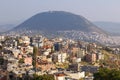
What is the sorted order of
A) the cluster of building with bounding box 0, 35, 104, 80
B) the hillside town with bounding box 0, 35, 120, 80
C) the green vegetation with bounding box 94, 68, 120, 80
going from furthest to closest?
the cluster of building with bounding box 0, 35, 104, 80 < the hillside town with bounding box 0, 35, 120, 80 < the green vegetation with bounding box 94, 68, 120, 80

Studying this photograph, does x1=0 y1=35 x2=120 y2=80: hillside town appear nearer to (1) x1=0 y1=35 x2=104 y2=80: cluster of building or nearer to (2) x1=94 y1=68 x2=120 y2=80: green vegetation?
(1) x1=0 y1=35 x2=104 y2=80: cluster of building

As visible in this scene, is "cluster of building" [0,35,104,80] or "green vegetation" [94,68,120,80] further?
"cluster of building" [0,35,104,80]

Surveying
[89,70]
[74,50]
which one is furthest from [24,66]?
[74,50]

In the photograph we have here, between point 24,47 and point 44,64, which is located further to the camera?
point 24,47

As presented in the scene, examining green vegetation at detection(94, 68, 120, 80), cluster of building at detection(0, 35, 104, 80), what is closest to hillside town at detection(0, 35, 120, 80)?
cluster of building at detection(0, 35, 104, 80)

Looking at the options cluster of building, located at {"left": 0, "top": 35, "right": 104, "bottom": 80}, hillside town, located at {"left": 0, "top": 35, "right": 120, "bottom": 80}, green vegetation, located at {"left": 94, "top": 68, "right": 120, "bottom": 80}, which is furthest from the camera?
cluster of building, located at {"left": 0, "top": 35, "right": 104, "bottom": 80}

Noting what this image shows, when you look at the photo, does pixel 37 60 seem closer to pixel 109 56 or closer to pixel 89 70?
pixel 89 70

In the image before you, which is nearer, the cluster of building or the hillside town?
the hillside town

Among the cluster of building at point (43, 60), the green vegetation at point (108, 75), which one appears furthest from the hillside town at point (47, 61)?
the green vegetation at point (108, 75)
